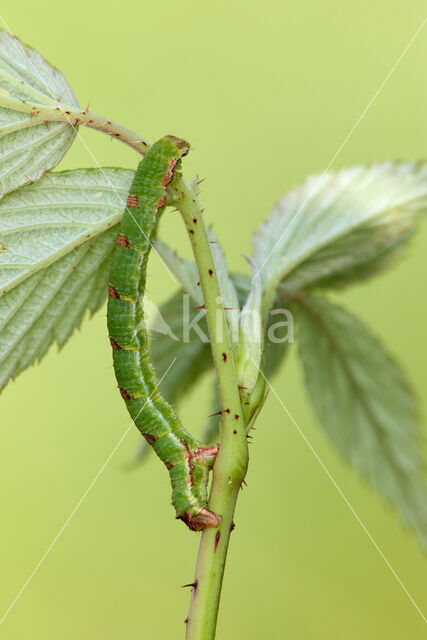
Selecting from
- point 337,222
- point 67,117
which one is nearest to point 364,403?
point 337,222

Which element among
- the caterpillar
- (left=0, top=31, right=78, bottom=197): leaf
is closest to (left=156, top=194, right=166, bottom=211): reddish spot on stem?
the caterpillar

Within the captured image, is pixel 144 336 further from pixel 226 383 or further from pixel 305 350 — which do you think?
pixel 305 350

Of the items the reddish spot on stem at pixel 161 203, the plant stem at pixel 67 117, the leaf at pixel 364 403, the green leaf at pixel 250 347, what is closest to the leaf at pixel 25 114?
the plant stem at pixel 67 117

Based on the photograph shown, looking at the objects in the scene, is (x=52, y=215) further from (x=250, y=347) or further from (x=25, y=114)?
(x=250, y=347)

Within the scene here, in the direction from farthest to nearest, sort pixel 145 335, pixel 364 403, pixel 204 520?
1. pixel 364 403
2. pixel 145 335
3. pixel 204 520

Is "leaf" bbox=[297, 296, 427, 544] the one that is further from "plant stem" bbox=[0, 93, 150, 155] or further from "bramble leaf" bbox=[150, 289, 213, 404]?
"plant stem" bbox=[0, 93, 150, 155]

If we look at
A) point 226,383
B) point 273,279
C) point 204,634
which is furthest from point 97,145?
point 204,634
